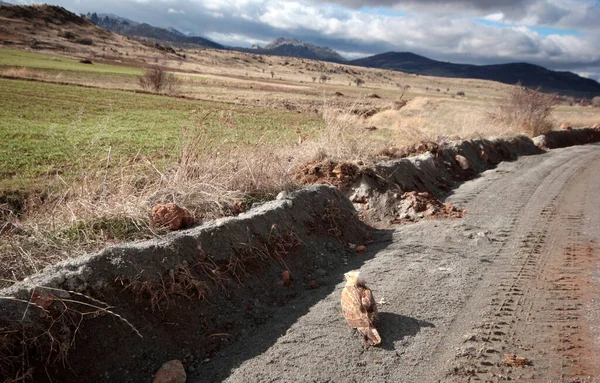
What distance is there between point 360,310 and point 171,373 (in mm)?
1536

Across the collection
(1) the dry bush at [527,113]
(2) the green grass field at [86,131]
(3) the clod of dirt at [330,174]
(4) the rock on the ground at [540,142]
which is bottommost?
(2) the green grass field at [86,131]

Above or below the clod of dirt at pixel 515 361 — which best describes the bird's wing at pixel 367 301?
above

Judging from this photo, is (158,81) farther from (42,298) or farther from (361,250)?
(42,298)

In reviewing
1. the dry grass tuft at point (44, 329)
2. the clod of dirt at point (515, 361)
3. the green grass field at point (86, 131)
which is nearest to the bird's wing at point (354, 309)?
the clod of dirt at point (515, 361)

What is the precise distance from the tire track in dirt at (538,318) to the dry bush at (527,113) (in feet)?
50.9

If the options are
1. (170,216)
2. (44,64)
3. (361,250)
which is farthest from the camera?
(44,64)

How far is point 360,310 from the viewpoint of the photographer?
367 cm

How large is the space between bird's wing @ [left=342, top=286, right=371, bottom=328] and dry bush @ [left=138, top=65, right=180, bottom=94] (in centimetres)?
3949

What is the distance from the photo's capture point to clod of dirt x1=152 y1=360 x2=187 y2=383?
314cm

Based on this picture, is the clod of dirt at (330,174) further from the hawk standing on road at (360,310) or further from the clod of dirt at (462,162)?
the clod of dirt at (462,162)

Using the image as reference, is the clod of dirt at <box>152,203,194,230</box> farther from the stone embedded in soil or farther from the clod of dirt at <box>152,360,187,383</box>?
the clod of dirt at <box>152,360,187,383</box>

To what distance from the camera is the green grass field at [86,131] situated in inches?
307

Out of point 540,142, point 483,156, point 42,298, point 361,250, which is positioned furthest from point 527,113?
point 42,298

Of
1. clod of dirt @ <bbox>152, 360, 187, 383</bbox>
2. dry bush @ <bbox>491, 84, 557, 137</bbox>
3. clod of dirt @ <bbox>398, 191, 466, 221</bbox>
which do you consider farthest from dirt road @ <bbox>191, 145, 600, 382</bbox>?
dry bush @ <bbox>491, 84, 557, 137</bbox>
